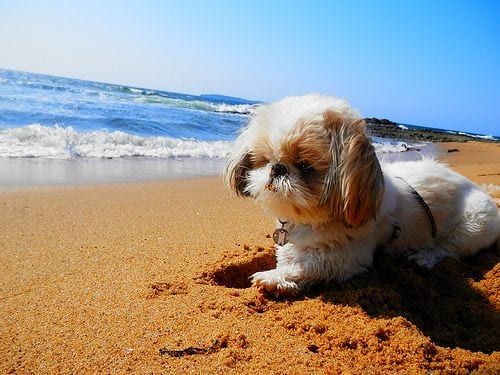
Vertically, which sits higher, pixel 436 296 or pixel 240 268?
pixel 436 296

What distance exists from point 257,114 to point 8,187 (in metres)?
4.24

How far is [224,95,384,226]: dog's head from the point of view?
240 centimetres

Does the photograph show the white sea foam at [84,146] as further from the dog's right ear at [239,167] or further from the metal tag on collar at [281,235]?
the metal tag on collar at [281,235]

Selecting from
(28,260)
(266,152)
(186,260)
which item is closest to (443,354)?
(266,152)

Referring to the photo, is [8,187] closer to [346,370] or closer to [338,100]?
[338,100]

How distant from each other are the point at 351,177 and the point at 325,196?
0.19 m

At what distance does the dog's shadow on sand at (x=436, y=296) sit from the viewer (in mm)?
2361

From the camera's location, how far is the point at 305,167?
2514 mm

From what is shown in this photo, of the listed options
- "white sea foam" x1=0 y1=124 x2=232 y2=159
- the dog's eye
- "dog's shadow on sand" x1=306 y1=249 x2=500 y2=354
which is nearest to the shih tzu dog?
the dog's eye

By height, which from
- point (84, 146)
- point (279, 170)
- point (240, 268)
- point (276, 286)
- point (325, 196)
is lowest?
point (84, 146)

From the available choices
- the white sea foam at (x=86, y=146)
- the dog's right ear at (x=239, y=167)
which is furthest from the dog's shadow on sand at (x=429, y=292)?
the white sea foam at (x=86, y=146)

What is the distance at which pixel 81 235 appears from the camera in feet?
12.6

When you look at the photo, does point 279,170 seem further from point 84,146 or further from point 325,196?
point 84,146

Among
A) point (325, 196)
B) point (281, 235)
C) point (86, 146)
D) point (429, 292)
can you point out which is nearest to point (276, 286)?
point (281, 235)
